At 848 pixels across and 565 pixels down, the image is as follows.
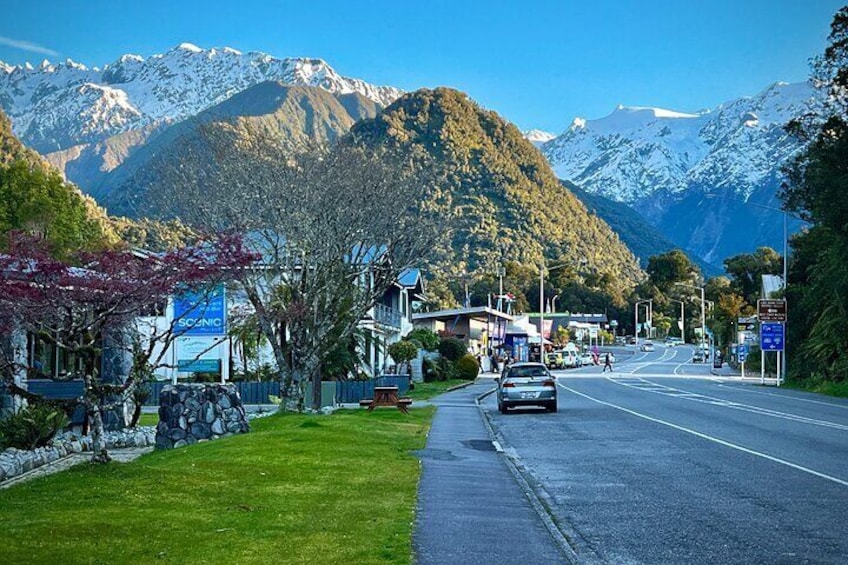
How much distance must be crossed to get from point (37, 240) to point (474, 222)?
96.8m

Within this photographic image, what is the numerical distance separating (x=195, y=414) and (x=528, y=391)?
15423mm

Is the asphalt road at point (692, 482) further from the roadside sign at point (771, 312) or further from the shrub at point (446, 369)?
the shrub at point (446, 369)

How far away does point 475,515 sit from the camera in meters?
12.2

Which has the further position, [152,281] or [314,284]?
[314,284]

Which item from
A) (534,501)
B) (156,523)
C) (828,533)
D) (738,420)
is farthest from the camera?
(738,420)

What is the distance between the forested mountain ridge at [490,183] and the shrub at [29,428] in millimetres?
74001

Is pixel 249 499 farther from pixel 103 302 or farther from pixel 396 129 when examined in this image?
pixel 396 129

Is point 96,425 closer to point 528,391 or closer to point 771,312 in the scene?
point 528,391

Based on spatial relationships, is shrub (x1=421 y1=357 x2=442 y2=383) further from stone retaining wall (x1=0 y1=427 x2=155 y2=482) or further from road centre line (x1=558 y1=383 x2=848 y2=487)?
stone retaining wall (x1=0 y1=427 x2=155 y2=482)

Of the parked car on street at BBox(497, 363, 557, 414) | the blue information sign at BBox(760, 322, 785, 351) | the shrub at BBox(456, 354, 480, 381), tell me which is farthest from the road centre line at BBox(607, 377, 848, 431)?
the shrub at BBox(456, 354, 480, 381)

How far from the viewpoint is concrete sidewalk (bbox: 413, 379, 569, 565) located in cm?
988

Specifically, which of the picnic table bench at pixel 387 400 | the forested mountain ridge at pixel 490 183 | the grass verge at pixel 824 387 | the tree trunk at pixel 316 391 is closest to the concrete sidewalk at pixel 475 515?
the picnic table bench at pixel 387 400

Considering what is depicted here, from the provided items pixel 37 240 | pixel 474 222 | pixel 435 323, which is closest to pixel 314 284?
pixel 37 240

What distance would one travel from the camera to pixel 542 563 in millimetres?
9562
